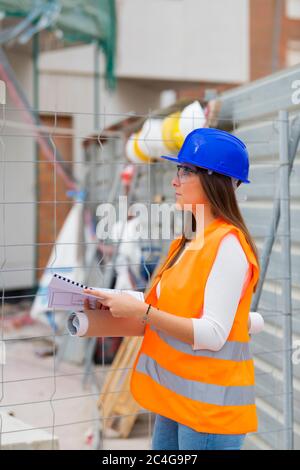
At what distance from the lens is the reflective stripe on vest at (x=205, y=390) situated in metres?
1.98

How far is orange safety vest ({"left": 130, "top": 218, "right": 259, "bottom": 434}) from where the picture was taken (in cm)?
195

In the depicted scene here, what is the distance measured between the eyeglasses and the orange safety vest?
0.54ft

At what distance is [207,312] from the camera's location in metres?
1.89

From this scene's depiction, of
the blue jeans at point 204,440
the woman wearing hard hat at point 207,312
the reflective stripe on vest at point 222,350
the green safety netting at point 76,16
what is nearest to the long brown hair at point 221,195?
the woman wearing hard hat at point 207,312

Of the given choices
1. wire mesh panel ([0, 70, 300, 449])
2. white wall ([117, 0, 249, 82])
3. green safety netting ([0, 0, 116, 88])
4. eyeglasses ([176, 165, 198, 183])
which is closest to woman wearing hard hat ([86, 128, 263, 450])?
eyeglasses ([176, 165, 198, 183])

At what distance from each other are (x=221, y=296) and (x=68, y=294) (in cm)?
46

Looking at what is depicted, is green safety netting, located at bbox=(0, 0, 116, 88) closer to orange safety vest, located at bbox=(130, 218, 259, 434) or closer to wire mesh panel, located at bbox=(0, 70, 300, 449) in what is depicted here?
wire mesh panel, located at bbox=(0, 70, 300, 449)

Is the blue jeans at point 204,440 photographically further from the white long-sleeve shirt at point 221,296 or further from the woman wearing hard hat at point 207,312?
the white long-sleeve shirt at point 221,296

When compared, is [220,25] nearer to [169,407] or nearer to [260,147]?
[260,147]

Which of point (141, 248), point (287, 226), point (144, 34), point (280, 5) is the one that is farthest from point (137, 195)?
point (280, 5)

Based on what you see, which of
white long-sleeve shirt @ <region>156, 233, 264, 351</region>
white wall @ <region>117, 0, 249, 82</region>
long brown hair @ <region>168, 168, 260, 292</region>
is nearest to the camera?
white long-sleeve shirt @ <region>156, 233, 264, 351</region>

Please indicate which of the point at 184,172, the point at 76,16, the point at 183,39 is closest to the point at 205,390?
the point at 184,172

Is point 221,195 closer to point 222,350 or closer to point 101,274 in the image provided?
point 222,350

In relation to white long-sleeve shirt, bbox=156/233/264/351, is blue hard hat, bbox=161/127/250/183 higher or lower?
higher
